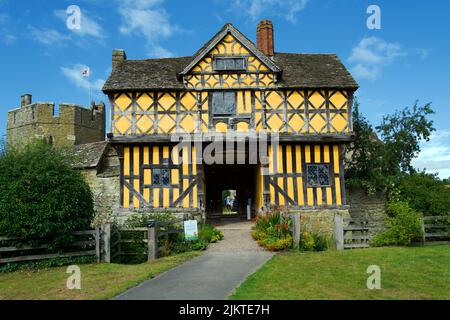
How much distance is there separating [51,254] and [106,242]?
5.02 ft

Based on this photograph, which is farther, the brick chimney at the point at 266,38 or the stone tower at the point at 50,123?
the stone tower at the point at 50,123

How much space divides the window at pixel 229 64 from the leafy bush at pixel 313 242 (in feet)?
28.2

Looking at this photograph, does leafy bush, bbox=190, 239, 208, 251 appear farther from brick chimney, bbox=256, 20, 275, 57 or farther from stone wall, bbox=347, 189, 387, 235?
brick chimney, bbox=256, 20, 275, 57

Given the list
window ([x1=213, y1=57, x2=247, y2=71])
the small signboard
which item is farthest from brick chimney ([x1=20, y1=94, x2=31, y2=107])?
the small signboard

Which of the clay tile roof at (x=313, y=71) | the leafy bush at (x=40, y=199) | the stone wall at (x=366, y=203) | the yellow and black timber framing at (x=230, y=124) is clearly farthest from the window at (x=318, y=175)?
the leafy bush at (x=40, y=199)

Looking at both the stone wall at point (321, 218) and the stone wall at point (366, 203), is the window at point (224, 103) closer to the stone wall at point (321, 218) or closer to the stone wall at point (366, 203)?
the stone wall at point (321, 218)

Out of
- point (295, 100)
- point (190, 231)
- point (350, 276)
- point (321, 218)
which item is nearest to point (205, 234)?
point (190, 231)

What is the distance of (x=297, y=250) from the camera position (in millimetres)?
11508

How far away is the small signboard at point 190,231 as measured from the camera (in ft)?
40.8

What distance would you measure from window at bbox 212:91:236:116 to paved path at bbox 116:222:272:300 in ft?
21.6
